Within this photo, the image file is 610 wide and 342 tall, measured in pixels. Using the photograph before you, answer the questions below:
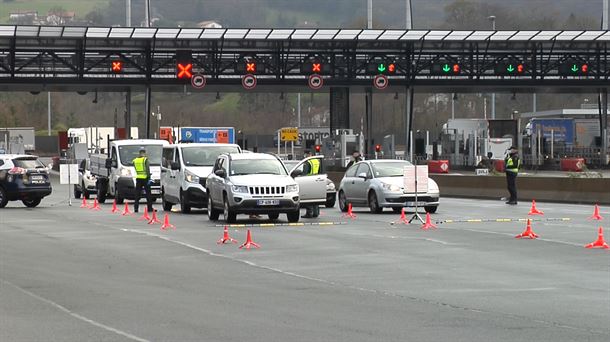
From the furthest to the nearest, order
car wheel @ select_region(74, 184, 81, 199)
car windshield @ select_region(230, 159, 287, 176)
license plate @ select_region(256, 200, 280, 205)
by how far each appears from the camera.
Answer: car wheel @ select_region(74, 184, 81, 199) < car windshield @ select_region(230, 159, 287, 176) < license plate @ select_region(256, 200, 280, 205)

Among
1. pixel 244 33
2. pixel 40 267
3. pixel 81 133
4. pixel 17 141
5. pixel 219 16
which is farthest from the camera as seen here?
pixel 219 16

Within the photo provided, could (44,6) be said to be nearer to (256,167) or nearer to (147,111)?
(147,111)

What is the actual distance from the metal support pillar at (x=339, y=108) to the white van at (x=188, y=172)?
37.2 meters

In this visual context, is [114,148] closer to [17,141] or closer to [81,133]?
[81,133]

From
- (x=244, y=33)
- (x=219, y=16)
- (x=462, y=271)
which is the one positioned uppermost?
(x=219, y=16)

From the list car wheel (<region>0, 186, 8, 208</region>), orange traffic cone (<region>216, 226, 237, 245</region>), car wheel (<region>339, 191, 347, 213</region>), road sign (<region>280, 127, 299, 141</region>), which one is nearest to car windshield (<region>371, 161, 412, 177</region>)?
car wheel (<region>339, 191, 347, 213</region>)

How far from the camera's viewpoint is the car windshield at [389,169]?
109ft

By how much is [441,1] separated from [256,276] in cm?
18173

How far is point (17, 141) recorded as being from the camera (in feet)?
312

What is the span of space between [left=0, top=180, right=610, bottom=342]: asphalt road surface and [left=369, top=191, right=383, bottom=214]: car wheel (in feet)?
16.4

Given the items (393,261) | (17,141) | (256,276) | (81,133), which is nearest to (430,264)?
(393,261)

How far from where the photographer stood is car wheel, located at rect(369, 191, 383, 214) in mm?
33344

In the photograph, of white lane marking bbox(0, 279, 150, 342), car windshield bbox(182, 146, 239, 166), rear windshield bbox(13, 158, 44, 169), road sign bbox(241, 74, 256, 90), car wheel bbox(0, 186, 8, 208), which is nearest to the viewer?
white lane marking bbox(0, 279, 150, 342)

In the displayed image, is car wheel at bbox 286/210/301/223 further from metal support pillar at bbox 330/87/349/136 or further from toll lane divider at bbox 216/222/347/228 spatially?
metal support pillar at bbox 330/87/349/136
